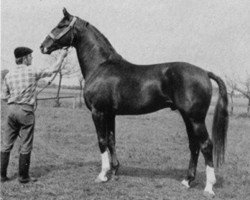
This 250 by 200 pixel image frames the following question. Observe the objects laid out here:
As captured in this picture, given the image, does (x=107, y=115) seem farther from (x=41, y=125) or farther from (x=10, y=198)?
(x=41, y=125)

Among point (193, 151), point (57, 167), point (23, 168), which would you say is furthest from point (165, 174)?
point (23, 168)

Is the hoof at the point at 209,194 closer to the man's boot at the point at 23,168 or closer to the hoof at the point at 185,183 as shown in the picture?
the hoof at the point at 185,183

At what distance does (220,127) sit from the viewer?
5.52 metres

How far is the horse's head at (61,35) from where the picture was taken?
5.99 metres

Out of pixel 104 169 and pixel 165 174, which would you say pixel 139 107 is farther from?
pixel 165 174

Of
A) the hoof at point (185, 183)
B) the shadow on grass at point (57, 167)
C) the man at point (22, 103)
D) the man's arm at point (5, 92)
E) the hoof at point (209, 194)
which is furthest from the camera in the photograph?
the shadow on grass at point (57, 167)

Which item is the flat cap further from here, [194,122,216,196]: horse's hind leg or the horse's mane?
[194,122,216,196]: horse's hind leg

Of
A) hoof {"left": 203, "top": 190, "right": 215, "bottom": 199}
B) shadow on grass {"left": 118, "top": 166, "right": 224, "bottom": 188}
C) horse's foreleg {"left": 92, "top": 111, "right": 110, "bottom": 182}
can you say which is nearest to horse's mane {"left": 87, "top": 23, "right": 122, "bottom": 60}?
horse's foreleg {"left": 92, "top": 111, "right": 110, "bottom": 182}

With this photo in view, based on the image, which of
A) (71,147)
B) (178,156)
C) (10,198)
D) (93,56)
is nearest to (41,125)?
(71,147)

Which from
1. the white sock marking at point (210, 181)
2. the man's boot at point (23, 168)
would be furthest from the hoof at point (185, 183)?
the man's boot at point (23, 168)

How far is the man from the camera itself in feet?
17.7

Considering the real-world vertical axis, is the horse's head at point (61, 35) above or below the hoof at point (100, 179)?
above

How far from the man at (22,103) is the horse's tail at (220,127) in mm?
2718

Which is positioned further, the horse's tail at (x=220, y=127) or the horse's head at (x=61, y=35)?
the horse's head at (x=61, y=35)
